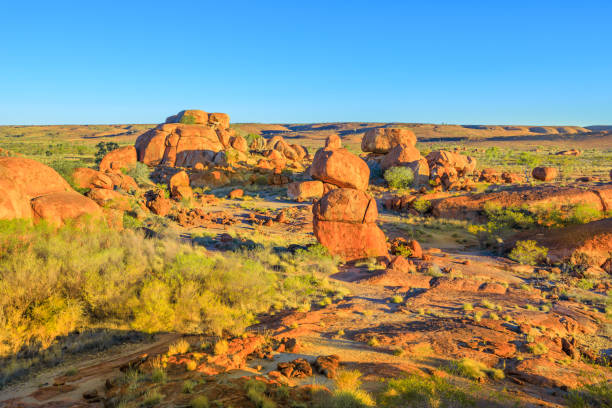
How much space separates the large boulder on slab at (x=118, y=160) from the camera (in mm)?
29516

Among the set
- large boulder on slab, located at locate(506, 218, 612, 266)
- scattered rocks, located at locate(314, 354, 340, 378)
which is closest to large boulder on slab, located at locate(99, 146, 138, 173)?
scattered rocks, located at locate(314, 354, 340, 378)

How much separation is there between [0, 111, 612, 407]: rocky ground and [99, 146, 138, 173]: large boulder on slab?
26.7 feet

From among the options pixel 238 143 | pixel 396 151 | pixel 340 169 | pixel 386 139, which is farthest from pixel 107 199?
pixel 386 139

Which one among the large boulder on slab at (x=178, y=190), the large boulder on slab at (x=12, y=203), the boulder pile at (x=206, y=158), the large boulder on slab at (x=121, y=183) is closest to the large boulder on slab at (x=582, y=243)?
the large boulder on slab at (x=12, y=203)

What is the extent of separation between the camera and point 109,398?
4.61 m

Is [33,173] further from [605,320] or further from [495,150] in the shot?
[495,150]

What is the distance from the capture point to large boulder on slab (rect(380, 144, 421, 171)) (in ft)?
103

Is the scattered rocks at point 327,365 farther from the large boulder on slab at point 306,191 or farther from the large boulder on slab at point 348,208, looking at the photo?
the large boulder on slab at point 306,191

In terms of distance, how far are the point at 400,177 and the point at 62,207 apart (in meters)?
23.9

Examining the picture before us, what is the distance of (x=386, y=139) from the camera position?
35562mm

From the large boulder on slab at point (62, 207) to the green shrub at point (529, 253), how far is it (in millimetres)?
15571

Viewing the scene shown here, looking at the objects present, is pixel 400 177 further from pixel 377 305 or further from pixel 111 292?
pixel 111 292

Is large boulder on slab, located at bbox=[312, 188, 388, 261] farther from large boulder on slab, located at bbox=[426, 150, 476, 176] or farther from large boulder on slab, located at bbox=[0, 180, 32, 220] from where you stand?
large boulder on slab, located at bbox=[426, 150, 476, 176]

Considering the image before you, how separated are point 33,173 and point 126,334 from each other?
7.34 metres
